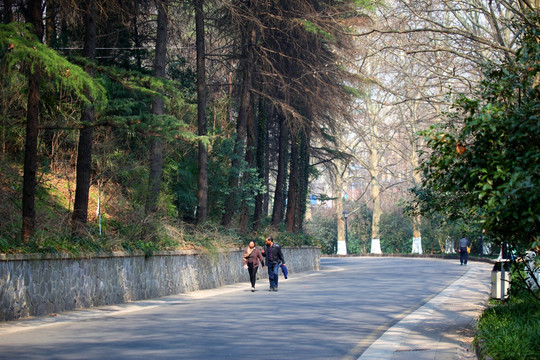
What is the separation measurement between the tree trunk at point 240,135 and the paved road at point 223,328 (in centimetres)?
1173

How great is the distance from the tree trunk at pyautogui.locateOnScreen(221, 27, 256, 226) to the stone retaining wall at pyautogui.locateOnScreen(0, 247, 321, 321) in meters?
5.02

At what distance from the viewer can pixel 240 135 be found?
33.6 meters

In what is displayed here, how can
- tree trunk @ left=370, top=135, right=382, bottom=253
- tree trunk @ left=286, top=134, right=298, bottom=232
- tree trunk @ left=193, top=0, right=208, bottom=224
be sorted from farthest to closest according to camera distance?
tree trunk @ left=370, top=135, right=382, bottom=253
tree trunk @ left=286, top=134, right=298, bottom=232
tree trunk @ left=193, top=0, right=208, bottom=224

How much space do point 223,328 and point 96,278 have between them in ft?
21.6

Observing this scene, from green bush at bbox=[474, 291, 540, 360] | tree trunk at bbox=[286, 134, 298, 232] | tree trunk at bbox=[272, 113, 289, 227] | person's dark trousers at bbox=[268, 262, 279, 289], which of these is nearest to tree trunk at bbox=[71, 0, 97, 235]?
person's dark trousers at bbox=[268, 262, 279, 289]

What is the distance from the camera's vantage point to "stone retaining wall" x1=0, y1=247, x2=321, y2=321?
15070mm

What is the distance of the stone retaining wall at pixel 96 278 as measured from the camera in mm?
15070

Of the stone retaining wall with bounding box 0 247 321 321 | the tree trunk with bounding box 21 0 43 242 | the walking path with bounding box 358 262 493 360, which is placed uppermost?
the tree trunk with bounding box 21 0 43 242

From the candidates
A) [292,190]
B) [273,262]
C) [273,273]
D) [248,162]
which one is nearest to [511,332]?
[273,273]

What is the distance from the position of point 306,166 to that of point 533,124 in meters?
37.5

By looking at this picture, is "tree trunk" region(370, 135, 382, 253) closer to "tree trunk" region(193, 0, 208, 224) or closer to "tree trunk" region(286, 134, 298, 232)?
"tree trunk" region(286, 134, 298, 232)

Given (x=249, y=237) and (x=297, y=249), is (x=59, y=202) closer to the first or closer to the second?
(x=249, y=237)

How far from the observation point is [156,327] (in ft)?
43.9

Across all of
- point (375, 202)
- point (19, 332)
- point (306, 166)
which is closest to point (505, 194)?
point (19, 332)
